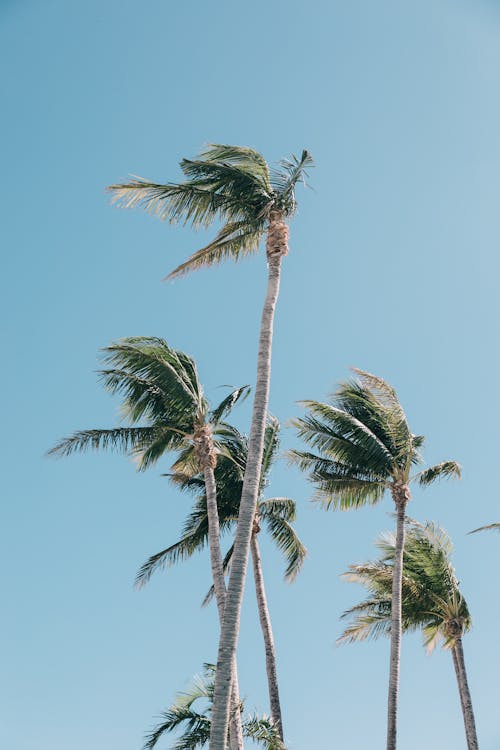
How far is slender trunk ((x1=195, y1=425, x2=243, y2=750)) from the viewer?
777 inches

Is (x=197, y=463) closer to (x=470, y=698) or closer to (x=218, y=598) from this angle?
(x=218, y=598)

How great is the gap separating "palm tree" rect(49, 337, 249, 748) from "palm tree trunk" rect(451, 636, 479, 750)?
9896 millimetres

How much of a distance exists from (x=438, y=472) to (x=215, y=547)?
25.6ft

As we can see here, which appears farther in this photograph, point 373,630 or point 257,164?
point 373,630

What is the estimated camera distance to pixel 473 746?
2633 cm

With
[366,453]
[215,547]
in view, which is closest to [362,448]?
[366,453]

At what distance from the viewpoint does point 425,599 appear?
27125mm

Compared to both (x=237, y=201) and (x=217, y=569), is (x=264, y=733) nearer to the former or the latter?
(x=217, y=569)

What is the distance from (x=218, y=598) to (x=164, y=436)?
14.4 feet

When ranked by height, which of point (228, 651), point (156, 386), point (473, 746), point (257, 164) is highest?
point (257, 164)

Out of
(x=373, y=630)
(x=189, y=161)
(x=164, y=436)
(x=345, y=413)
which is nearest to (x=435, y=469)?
(x=345, y=413)

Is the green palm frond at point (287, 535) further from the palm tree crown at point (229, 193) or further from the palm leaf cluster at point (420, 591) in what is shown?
the palm tree crown at point (229, 193)

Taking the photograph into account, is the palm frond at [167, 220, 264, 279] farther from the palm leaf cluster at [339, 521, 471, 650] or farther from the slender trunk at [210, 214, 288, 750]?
the palm leaf cluster at [339, 521, 471, 650]

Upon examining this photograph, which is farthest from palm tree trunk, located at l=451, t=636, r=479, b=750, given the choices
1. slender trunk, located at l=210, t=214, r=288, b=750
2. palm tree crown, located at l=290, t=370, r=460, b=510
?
slender trunk, located at l=210, t=214, r=288, b=750
